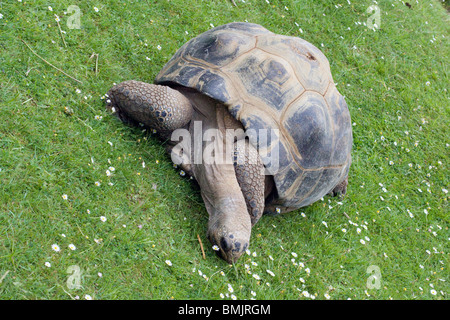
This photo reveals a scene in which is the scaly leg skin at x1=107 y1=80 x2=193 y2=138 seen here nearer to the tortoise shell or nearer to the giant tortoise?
the giant tortoise

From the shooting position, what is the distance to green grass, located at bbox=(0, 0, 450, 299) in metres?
2.69

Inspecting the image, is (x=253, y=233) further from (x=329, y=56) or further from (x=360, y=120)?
(x=329, y=56)

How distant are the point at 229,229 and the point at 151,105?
1103mm

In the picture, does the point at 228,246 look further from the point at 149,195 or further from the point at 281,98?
the point at 281,98

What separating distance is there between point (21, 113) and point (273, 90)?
179cm

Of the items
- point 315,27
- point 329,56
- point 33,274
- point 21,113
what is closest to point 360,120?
point 329,56

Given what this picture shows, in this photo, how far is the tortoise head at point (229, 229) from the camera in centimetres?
302

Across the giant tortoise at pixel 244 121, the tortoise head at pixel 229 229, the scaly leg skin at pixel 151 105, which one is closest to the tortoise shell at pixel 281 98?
the giant tortoise at pixel 244 121

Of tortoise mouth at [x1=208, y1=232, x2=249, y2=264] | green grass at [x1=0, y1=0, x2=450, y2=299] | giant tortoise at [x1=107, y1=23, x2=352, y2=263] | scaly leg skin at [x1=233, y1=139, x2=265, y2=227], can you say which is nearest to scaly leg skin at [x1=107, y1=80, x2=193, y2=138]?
giant tortoise at [x1=107, y1=23, x2=352, y2=263]

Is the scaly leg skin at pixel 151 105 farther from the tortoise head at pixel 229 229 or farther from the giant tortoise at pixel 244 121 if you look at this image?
the tortoise head at pixel 229 229

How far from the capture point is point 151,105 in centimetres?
342

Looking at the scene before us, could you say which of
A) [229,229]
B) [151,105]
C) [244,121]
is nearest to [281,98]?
[244,121]

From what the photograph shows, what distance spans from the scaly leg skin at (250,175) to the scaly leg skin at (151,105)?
0.54 m

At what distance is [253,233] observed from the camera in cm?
354
